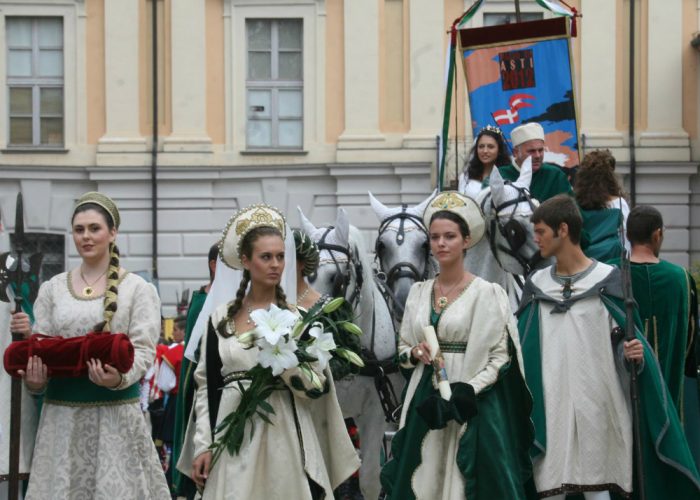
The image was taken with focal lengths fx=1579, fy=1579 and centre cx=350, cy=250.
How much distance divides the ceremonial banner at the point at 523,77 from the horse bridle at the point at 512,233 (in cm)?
251

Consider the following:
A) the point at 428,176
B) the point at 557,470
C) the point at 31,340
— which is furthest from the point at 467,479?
the point at 428,176

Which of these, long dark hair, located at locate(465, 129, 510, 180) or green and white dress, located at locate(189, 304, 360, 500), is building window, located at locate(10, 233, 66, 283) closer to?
long dark hair, located at locate(465, 129, 510, 180)

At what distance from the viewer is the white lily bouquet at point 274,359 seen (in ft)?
22.6

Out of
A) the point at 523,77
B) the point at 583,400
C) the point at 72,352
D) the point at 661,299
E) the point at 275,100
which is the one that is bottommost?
the point at 583,400

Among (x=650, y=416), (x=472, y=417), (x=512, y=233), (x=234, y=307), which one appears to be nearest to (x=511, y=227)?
(x=512, y=233)

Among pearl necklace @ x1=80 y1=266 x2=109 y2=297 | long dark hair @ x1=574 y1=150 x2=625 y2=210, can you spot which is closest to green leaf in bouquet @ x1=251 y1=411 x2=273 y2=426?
pearl necklace @ x1=80 y1=266 x2=109 y2=297

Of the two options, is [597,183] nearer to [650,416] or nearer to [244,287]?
[650,416]

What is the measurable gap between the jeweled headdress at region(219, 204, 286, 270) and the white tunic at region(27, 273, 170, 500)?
0.63 m

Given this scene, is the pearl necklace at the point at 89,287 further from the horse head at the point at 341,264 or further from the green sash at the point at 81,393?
the horse head at the point at 341,264

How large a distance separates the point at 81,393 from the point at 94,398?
7cm

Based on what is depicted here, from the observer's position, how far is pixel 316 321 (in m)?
7.17

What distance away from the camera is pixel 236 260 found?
741cm

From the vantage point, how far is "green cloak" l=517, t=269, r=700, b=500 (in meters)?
8.16

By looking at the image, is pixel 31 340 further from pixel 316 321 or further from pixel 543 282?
pixel 543 282
